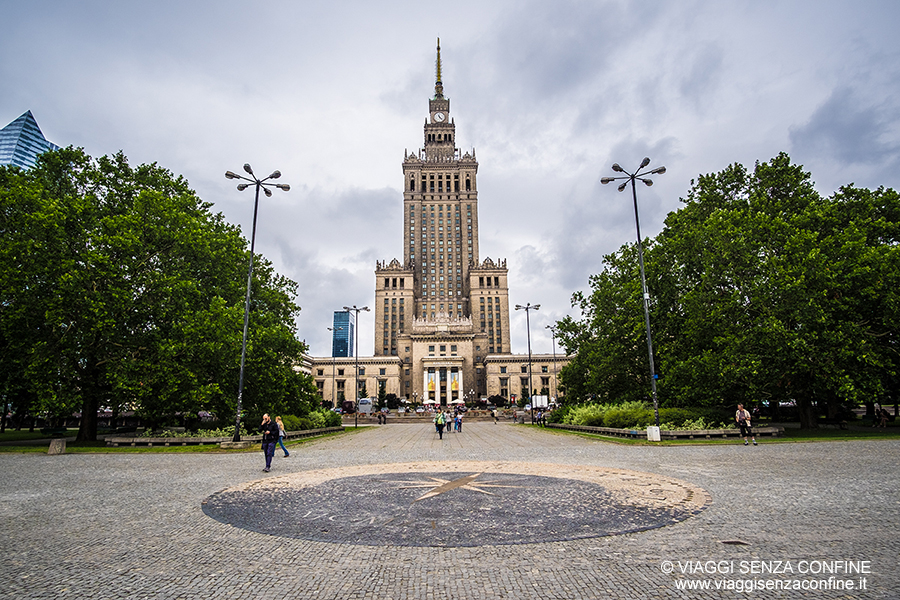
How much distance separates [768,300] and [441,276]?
138m

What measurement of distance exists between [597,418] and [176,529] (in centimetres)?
2767

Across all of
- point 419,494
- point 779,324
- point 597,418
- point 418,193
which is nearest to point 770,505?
point 419,494

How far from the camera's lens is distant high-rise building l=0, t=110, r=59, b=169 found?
243 feet

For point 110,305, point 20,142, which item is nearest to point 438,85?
point 20,142

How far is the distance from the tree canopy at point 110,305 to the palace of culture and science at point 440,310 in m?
109

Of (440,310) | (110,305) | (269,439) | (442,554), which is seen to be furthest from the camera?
(440,310)

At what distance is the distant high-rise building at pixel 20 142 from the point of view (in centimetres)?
7419

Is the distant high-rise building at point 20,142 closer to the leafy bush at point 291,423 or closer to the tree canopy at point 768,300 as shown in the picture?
the leafy bush at point 291,423

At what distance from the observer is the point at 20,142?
7575cm

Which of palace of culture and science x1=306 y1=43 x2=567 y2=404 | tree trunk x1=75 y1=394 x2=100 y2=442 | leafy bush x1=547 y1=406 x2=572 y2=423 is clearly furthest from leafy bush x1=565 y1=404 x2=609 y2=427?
palace of culture and science x1=306 y1=43 x2=567 y2=404

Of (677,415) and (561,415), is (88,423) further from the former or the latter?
(561,415)

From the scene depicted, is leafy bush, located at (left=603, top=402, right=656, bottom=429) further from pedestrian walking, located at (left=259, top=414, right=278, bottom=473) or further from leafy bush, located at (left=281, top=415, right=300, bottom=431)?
leafy bush, located at (left=281, top=415, right=300, bottom=431)

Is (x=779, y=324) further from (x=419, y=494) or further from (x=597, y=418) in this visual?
(x=419, y=494)

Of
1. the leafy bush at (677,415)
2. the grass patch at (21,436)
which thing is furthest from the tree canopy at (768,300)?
the grass patch at (21,436)
